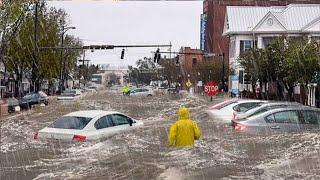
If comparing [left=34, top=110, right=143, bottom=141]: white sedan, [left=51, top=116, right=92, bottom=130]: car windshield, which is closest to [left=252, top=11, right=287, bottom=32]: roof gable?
[left=34, top=110, right=143, bottom=141]: white sedan

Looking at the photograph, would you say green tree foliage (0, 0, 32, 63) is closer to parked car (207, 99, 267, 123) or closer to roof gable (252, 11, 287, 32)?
roof gable (252, 11, 287, 32)

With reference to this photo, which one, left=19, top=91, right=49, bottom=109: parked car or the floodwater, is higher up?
the floodwater

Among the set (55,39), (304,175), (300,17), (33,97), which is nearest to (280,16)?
(300,17)

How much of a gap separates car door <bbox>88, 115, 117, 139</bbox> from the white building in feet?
142

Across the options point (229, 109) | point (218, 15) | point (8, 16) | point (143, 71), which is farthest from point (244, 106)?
point (143, 71)

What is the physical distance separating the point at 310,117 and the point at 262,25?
160ft

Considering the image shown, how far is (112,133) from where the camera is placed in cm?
1630

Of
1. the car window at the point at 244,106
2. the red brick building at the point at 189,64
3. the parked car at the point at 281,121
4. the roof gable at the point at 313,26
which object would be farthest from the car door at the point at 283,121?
the red brick building at the point at 189,64

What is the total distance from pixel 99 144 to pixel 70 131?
1060 mm

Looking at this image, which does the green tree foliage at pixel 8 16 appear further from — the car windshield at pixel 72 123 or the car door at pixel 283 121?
the car door at pixel 283 121

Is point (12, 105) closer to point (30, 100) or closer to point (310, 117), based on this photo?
point (30, 100)

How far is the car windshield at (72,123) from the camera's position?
15702mm

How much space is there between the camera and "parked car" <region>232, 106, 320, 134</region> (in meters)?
15.9

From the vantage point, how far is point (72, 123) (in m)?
15.9
